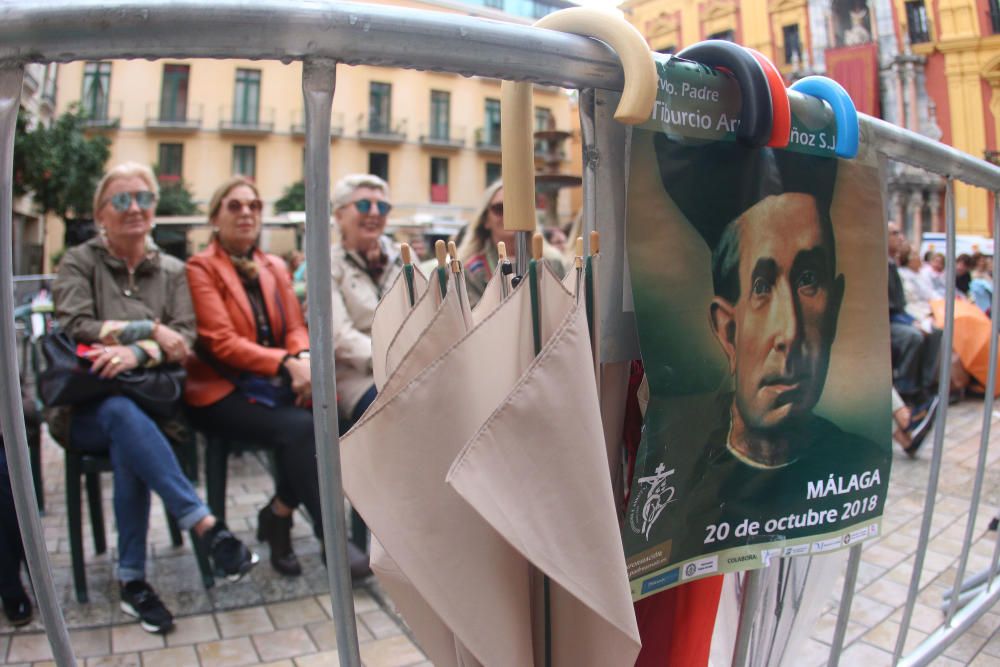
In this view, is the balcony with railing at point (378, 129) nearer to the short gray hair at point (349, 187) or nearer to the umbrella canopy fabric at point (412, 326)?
the short gray hair at point (349, 187)

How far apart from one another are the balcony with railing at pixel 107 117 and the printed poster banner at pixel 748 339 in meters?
29.0

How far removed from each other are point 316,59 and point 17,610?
7.87 feet

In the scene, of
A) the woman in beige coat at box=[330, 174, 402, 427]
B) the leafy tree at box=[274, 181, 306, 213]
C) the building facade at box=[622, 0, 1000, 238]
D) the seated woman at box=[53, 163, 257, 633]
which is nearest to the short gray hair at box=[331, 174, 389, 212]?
the woman in beige coat at box=[330, 174, 402, 427]

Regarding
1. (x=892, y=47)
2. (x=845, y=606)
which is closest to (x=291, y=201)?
(x=892, y=47)

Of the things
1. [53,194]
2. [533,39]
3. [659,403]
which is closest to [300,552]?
[659,403]

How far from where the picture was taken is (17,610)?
2223 millimetres

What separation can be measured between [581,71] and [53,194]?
17.3m

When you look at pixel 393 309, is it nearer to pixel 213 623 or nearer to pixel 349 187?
pixel 213 623

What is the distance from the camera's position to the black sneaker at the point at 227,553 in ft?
7.98

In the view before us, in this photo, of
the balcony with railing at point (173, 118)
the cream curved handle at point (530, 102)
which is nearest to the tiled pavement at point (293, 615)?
the cream curved handle at point (530, 102)

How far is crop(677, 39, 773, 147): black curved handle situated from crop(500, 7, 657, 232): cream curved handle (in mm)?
152

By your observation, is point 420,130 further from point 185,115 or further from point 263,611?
point 263,611

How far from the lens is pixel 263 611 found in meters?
2.39

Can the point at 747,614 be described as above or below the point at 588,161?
below
